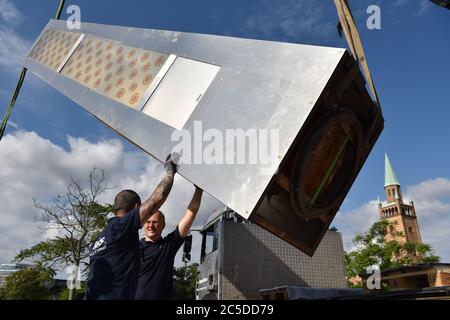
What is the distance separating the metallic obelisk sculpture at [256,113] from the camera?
2.48 m

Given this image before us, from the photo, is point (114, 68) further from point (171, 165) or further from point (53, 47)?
point (53, 47)

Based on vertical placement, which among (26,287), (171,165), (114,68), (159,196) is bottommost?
(159,196)

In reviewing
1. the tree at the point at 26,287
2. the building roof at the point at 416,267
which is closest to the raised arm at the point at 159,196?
the building roof at the point at 416,267

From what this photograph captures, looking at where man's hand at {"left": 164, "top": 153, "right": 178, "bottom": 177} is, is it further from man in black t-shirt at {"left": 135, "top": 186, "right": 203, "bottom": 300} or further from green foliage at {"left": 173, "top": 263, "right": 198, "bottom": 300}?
green foliage at {"left": 173, "top": 263, "right": 198, "bottom": 300}

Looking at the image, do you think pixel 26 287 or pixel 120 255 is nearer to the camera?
pixel 120 255

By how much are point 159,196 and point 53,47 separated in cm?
484

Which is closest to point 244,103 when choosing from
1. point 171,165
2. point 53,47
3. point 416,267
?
point 171,165

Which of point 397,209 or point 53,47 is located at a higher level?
point 397,209

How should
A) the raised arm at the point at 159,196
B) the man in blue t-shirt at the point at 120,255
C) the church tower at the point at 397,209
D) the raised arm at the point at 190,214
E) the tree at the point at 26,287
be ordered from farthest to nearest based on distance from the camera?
1. the church tower at the point at 397,209
2. the tree at the point at 26,287
3. the raised arm at the point at 190,214
4. the raised arm at the point at 159,196
5. the man in blue t-shirt at the point at 120,255

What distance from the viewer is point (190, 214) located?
10.1ft

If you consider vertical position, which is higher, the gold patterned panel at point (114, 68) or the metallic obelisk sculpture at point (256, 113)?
the gold patterned panel at point (114, 68)

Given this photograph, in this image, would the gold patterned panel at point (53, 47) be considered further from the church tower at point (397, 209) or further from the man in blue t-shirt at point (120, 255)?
the church tower at point (397, 209)

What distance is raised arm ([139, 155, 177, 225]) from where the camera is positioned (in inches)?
97.2

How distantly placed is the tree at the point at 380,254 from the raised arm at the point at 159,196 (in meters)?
31.5
